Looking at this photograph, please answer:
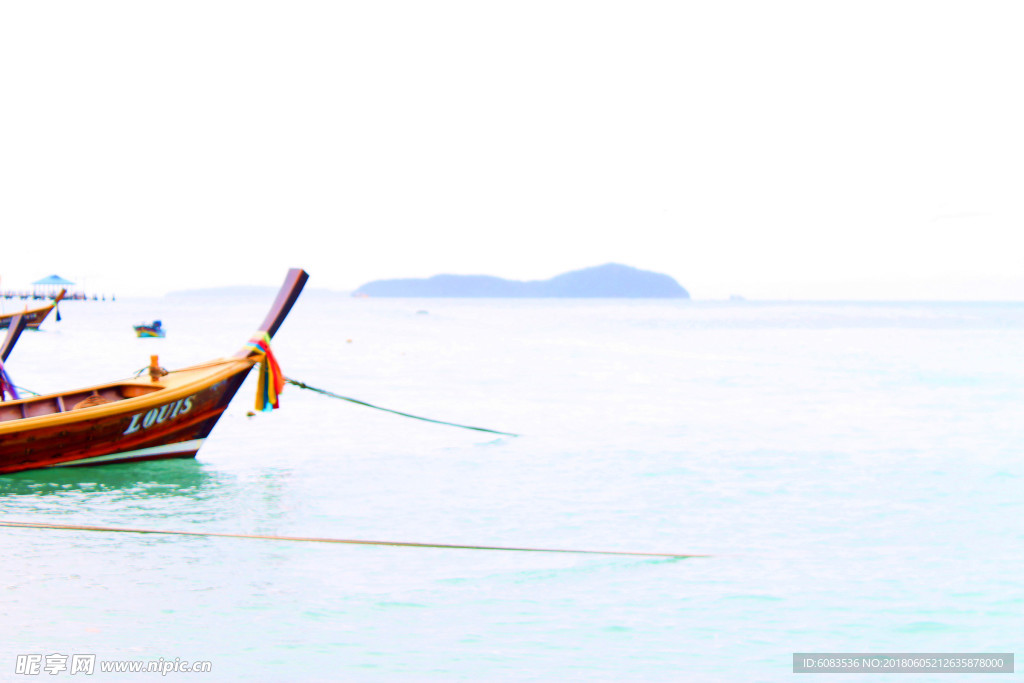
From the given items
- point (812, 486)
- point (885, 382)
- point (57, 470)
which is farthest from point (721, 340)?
point (57, 470)

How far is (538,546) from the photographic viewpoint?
424 inches

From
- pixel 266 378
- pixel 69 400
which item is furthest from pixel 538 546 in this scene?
pixel 69 400

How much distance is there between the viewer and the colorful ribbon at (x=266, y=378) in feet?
42.9

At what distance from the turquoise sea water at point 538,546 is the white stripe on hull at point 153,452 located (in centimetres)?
39

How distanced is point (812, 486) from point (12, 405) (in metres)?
11.9

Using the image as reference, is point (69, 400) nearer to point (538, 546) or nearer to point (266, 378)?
point (266, 378)

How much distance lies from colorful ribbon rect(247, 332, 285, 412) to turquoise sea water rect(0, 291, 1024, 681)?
138 centimetres

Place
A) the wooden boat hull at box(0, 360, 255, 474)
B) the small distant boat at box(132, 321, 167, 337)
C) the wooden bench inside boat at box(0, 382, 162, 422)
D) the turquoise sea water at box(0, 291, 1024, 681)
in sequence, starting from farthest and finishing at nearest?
1. the small distant boat at box(132, 321, 167, 337)
2. the wooden bench inside boat at box(0, 382, 162, 422)
3. the wooden boat hull at box(0, 360, 255, 474)
4. the turquoise sea water at box(0, 291, 1024, 681)

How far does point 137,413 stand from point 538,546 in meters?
5.89

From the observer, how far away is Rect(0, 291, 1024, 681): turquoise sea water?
7586 millimetres

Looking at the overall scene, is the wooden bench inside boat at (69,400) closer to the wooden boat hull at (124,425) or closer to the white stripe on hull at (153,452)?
the wooden boat hull at (124,425)

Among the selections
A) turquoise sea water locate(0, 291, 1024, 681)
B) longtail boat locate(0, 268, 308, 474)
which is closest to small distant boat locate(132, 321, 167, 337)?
turquoise sea water locate(0, 291, 1024, 681)

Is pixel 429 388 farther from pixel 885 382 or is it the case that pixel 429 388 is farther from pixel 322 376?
pixel 885 382

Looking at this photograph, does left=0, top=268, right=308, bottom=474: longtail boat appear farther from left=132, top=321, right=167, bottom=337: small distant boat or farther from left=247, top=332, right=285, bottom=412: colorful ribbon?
left=132, top=321, right=167, bottom=337: small distant boat
